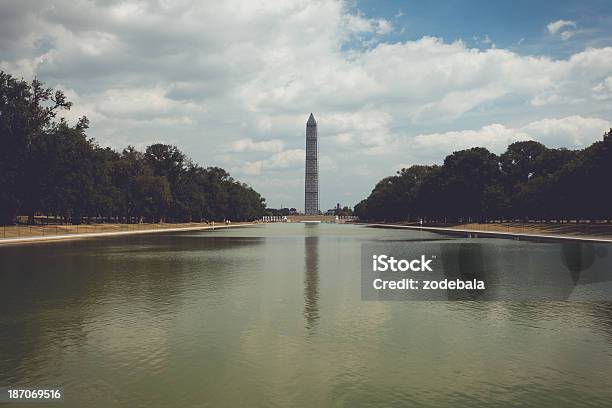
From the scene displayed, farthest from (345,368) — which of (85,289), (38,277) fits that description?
(38,277)

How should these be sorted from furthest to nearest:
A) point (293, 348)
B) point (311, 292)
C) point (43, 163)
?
point (43, 163)
point (311, 292)
point (293, 348)

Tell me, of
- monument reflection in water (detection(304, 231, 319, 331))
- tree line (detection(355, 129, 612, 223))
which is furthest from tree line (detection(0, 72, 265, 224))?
tree line (detection(355, 129, 612, 223))

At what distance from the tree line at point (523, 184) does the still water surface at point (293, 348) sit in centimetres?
6270

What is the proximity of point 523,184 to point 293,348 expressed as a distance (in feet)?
348

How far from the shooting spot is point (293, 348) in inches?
466

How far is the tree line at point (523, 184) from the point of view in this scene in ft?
238

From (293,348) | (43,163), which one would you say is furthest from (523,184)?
(293,348)

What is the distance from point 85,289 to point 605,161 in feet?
222

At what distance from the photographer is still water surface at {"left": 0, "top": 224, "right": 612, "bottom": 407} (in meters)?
8.98

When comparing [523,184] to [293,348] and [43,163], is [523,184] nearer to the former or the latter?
[43,163]

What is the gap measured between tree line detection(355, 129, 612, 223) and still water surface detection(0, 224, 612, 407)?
206 ft

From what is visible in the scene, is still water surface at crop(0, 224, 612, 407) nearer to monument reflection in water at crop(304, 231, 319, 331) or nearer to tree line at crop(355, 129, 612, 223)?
monument reflection in water at crop(304, 231, 319, 331)

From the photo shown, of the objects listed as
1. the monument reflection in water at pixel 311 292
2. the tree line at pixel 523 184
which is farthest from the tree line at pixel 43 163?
the tree line at pixel 523 184

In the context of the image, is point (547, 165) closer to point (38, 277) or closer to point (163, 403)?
point (38, 277)
